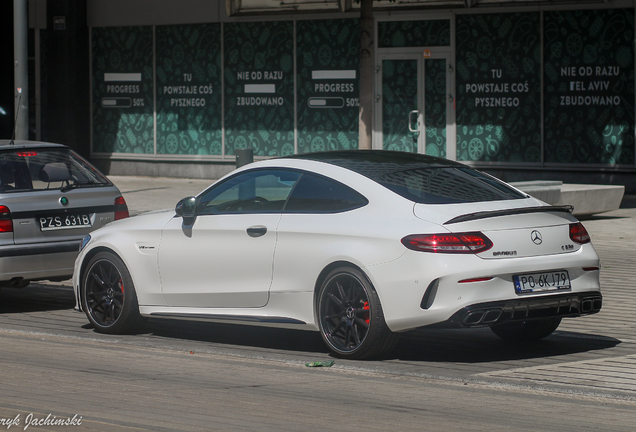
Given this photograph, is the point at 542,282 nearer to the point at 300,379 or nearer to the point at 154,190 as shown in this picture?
the point at 300,379

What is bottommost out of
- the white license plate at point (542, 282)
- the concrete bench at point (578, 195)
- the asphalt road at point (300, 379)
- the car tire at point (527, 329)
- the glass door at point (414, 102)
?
the asphalt road at point (300, 379)

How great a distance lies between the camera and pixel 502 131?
21.3 meters

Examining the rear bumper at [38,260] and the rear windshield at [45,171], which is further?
the rear windshield at [45,171]

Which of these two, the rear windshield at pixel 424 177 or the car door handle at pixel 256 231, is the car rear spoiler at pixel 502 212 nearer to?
the rear windshield at pixel 424 177

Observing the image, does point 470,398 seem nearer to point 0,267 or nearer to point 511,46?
point 0,267

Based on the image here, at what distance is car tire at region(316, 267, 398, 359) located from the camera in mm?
7148

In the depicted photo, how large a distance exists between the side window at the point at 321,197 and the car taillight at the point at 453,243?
2.05ft

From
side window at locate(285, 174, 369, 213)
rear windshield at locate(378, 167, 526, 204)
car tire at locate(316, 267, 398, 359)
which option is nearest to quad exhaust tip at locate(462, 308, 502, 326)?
car tire at locate(316, 267, 398, 359)

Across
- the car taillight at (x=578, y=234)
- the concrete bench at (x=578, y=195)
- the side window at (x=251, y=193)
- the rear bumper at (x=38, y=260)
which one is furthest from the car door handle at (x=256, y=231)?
the concrete bench at (x=578, y=195)

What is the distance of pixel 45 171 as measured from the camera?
10.1 meters

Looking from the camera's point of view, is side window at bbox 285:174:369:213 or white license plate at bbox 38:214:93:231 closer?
side window at bbox 285:174:369:213

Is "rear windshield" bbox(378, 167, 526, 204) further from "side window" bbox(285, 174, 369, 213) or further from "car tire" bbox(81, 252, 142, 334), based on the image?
"car tire" bbox(81, 252, 142, 334)

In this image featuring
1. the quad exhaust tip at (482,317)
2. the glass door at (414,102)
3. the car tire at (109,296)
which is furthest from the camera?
the glass door at (414,102)

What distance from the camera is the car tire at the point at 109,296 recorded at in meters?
8.65
